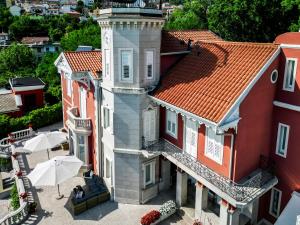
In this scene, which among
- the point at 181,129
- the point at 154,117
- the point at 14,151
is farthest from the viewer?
the point at 14,151

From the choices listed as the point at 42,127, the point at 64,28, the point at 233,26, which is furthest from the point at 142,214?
the point at 64,28

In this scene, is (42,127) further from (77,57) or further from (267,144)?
(267,144)

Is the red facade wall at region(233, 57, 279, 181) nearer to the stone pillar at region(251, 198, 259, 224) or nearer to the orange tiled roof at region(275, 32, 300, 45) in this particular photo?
the orange tiled roof at region(275, 32, 300, 45)

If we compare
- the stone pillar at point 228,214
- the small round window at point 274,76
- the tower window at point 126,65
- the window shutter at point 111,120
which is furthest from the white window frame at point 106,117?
the small round window at point 274,76

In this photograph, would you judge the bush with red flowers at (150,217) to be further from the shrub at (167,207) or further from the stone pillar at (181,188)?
the stone pillar at (181,188)

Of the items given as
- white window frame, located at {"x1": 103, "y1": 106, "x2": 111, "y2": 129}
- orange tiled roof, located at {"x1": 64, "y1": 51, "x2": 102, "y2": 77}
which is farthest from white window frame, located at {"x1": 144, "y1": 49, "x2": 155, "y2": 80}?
orange tiled roof, located at {"x1": 64, "y1": 51, "x2": 102, "y2": 77}

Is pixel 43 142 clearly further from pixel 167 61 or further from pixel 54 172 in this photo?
pixel 167 61

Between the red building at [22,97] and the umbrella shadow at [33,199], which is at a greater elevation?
the red building at [22,97]
